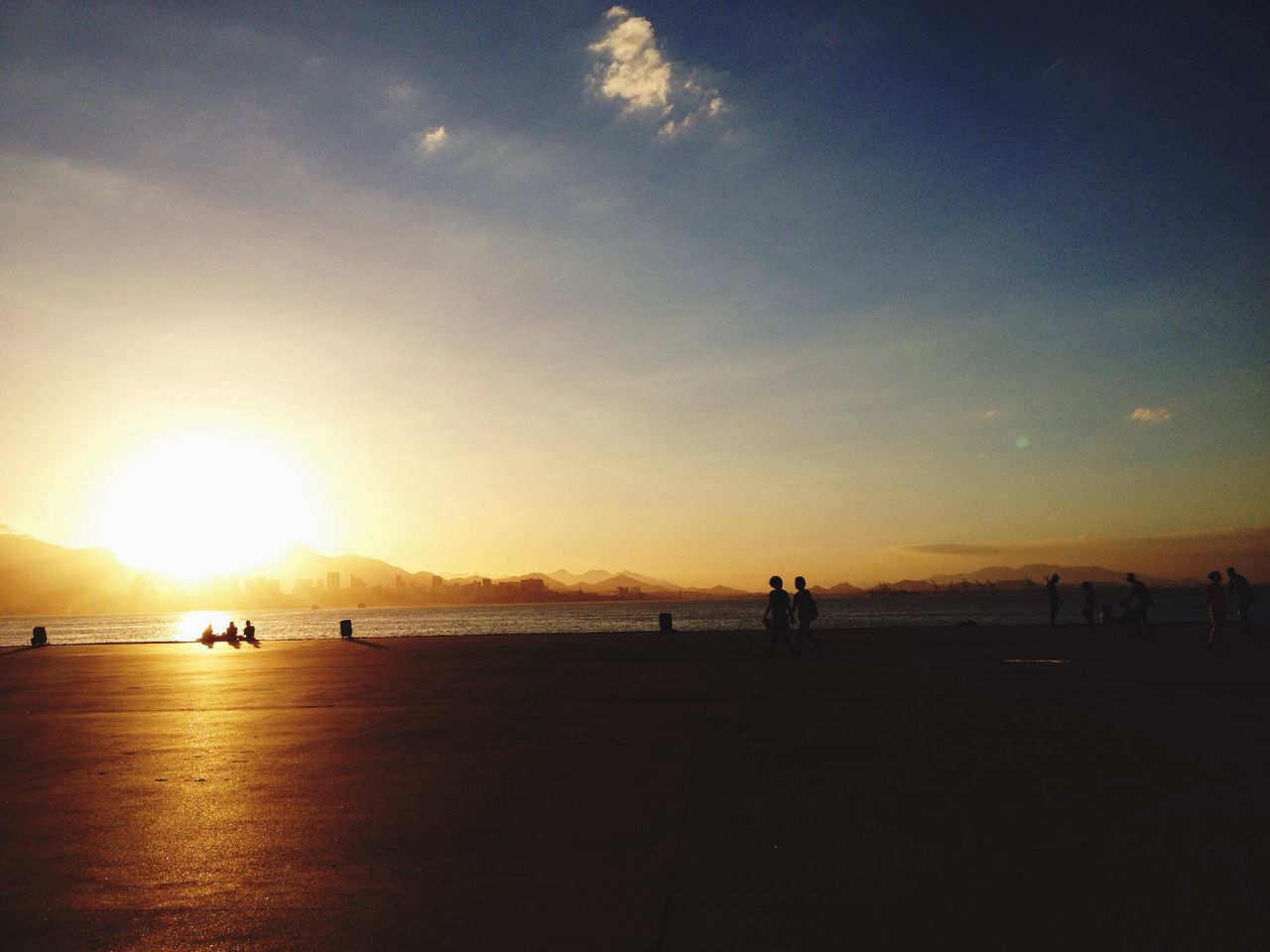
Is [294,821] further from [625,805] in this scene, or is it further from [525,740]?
[525,740]

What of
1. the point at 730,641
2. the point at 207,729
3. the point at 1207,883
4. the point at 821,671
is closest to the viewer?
the point at 1207,883

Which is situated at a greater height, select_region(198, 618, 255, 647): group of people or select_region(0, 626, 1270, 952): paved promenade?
select_region(0, 626, 1270, 952): paved promenade

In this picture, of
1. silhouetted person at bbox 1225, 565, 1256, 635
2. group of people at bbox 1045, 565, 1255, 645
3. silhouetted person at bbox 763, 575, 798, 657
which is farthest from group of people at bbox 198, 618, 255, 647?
silhouetted person at bbox 1225, 565, 1256, 635

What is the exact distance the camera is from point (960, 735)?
9.05 meters

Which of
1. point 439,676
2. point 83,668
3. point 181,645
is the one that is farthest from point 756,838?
point 181,645

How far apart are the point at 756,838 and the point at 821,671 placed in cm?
1182

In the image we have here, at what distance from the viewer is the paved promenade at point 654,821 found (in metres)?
4.20

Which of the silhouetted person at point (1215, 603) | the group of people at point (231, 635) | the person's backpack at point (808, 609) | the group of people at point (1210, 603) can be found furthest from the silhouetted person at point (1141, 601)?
the group of people at point (231, 635)

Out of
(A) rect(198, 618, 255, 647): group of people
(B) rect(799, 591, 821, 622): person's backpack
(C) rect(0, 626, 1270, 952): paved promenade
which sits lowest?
(A) rect(198, 618, 255, 647): group of people

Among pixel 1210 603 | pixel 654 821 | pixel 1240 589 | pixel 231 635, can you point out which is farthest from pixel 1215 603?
pixel 231 635

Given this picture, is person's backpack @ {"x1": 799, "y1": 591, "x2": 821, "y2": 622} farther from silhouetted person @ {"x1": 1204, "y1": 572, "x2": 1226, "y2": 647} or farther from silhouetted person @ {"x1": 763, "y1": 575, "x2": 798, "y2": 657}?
silhouetted person @ {"x1": 1204, "y1": 572, "x2": 1226, "y2": 647}

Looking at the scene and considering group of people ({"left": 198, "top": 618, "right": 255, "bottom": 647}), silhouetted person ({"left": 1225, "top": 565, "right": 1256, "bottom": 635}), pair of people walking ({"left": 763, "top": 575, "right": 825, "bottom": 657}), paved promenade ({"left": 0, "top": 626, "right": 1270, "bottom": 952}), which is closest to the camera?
paved promenade ({"left": 0, "top": 626, "right": 1270, "bottom": 952})

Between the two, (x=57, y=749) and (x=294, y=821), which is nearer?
(x=294, y=821)

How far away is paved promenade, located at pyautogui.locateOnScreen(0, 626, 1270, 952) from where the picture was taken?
4203 mm
